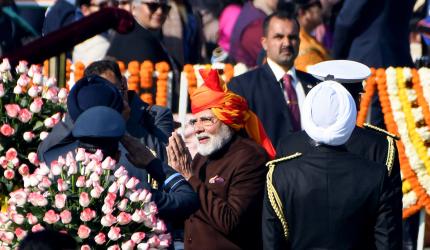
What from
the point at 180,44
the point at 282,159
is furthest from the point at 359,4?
the point at 282,159

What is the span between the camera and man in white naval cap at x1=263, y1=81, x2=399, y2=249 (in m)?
8.34

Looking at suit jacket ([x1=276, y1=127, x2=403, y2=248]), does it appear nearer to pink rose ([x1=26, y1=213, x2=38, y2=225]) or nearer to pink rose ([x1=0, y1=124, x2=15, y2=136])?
pink rose ([x1=0, y1=124, x2=15, y2=136])

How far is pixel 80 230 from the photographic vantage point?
7801 mm

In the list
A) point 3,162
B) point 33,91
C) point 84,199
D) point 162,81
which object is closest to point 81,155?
point 84,199

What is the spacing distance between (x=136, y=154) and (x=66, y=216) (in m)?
0.71

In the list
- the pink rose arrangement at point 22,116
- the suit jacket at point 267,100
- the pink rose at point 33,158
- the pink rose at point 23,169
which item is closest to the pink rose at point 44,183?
the pink rose at point 33,158

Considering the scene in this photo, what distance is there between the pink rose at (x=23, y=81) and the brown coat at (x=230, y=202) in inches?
46.7

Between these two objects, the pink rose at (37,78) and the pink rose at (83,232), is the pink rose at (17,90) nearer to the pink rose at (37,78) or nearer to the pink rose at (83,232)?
the pink rose at (37,78)

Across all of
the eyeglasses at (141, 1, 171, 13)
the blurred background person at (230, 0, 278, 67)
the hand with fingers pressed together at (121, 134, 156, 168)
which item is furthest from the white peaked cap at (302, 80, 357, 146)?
the blurred background person at (230, 0, 278, 67)

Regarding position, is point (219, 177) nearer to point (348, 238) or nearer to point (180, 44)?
point (348, 238)

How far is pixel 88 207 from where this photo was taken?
792 cm

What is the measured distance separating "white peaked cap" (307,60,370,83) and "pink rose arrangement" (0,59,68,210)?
5.40 ft

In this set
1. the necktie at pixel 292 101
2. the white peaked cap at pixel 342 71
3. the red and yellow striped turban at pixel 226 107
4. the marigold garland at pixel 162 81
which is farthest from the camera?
the marigold garland at pixel 162 81

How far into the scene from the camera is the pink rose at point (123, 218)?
786 centimetres
